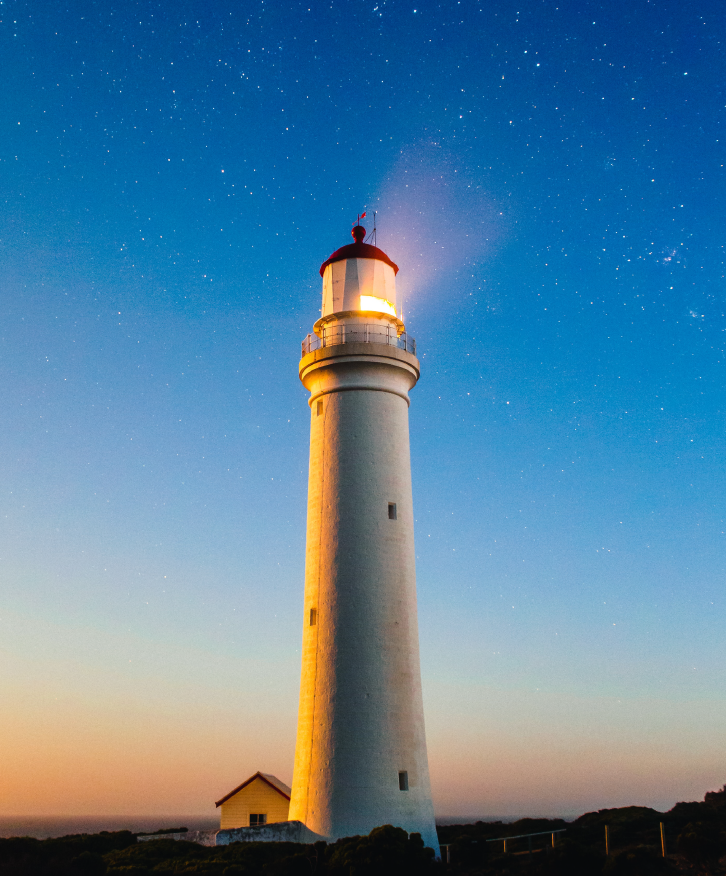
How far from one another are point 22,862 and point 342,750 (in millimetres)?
7588

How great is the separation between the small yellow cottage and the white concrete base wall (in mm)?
5025

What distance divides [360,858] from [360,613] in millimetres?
6118

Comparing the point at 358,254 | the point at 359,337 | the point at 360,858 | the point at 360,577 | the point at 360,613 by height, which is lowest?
the point at 360,858

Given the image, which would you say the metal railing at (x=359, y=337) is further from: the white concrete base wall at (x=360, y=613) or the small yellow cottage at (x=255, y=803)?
the small yellow cottage at (x=255, y=803)

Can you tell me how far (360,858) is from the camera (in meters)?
17.1

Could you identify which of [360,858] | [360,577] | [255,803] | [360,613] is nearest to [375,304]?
[360,577]

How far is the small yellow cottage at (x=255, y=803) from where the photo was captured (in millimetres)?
25625

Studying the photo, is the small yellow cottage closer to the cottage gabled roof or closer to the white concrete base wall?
the cottage gabled roof

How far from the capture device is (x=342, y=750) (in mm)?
20406

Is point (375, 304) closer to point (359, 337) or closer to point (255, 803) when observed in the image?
point (359, 337)

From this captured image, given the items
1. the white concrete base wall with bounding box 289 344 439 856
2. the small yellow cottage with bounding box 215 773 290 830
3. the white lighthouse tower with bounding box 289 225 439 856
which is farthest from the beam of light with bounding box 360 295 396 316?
the small yellow cottage with bounding box 215 773 290 830

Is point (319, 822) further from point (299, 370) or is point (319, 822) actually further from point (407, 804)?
point (299, 370)

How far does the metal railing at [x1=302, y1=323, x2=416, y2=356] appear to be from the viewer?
79.3ft

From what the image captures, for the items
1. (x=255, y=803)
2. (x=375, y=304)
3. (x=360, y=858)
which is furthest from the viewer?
(x=255, y=803)
